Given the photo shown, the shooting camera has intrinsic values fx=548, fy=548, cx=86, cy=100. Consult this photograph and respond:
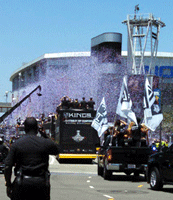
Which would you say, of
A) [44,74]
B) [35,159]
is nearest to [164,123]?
[44,74]

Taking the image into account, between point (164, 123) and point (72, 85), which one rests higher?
point (72, 85)

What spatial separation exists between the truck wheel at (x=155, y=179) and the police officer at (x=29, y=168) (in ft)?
→ 30.8

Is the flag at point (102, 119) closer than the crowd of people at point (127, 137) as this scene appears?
No

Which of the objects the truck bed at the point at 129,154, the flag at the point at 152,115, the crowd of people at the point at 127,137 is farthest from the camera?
the flag at the point at 152,115

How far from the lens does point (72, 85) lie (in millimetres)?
110688

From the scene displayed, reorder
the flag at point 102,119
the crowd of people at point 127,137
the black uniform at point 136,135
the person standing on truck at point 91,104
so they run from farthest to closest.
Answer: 1. the person standing on truck at point 91,104
2. the flag at point 102,119
3. the black uniform at point 136,135
4. the crowd of people at point 127,137

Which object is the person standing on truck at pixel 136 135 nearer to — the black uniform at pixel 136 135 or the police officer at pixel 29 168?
the black uniform at pixel 136 135

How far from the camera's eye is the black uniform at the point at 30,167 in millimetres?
5840

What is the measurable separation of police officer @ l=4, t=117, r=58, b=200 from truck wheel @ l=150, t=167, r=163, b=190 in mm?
9390

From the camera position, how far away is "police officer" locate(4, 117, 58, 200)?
230 inches

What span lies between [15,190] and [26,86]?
12894 centimetres

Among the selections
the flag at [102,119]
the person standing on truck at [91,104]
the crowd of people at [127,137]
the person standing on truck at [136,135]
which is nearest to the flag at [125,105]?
the crowd of people at [127,137]

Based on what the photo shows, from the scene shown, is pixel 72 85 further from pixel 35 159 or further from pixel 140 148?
pixel 35 159

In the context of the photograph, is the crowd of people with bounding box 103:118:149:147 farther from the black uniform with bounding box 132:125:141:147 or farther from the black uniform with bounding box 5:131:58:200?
the black uniform with bounding box 5:131:58:200
